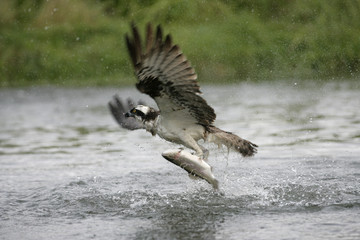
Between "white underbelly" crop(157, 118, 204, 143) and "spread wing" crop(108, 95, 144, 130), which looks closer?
"white underbelly" crop(157, 118, 204, 143)

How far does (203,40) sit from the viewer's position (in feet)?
97.2

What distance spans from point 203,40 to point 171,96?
2275 centimetres

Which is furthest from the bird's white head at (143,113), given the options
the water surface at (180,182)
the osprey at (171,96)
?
the water surface at (180,182)

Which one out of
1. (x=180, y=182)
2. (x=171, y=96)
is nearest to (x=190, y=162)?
(x=171, y=96)

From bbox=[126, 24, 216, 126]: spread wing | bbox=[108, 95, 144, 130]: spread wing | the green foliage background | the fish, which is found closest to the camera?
bbox=[126, 24, 216, 126]: spread wing

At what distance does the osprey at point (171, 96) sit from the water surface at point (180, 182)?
464mm

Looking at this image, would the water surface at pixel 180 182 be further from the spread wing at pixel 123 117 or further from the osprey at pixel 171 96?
the spread wing at pixel 123 117

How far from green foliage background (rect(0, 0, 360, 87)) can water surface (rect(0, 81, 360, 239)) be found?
10766 mm

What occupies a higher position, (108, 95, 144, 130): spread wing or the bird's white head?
(108, 95, 144, 130): spread wing

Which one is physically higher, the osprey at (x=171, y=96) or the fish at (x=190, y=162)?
the osprey at (x=171, y=96)

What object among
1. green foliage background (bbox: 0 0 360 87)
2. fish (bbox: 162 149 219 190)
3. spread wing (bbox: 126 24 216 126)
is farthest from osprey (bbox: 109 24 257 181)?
green foliage background (bbox: 0 0 360 87)

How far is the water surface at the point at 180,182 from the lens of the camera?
20.8ft

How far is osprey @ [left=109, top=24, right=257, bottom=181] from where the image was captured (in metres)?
6.52

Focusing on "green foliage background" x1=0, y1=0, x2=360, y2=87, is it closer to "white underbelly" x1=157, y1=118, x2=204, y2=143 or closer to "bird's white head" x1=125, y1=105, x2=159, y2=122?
"white underbelly" x1=157, y1=118, x2=204, y2=143
